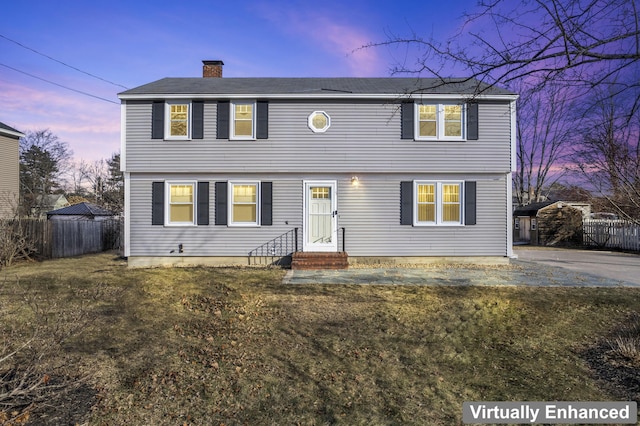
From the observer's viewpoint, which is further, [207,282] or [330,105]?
[330,105]

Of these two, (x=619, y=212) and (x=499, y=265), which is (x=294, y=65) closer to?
(x=499, y=265)

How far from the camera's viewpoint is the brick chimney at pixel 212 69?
14.5m

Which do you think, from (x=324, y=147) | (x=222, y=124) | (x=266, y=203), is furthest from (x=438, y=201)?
(x=222, y=124)

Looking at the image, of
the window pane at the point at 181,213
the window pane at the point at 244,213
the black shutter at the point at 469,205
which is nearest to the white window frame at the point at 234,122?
the window pane at the point at 244,213

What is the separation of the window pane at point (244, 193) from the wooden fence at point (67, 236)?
799 cm

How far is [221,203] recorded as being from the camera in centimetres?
1166

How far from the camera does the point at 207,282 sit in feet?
28.9

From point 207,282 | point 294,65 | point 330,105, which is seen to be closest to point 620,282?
point 330,105

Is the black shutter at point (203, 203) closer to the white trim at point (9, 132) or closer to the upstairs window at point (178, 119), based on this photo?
the upstairs window at point (178, 119)

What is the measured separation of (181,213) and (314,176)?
4.58 m

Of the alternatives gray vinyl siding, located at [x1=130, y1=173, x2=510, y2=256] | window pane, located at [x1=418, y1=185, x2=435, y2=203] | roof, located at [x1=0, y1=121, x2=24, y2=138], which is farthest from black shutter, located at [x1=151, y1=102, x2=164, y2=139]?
roof, located at [x1=0, y1=121, x2=24, y2=138]

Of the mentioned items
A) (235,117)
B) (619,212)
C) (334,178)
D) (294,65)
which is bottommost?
(619,212)

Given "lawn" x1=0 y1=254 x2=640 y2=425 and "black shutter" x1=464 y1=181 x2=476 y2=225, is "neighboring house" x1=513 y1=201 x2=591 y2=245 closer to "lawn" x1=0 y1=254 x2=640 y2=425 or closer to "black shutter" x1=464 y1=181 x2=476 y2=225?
"black shutter" x1=464 y1=181 x2=476 y2=225

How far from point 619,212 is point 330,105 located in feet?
29.5
